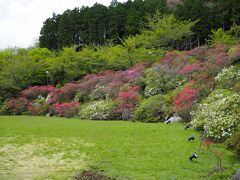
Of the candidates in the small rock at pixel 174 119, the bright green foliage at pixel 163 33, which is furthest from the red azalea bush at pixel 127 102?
the bright green foliage at pixel 163 33

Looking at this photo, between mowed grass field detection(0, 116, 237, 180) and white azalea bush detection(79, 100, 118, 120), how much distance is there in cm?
527

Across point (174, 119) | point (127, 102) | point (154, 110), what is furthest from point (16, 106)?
point (174, 119)

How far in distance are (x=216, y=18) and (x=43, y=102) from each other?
22.2m

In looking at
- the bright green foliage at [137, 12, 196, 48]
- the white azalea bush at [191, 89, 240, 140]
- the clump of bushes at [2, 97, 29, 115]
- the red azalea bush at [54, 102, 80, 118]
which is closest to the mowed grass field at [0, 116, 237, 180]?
the white azalea bush at [191, 89, 240, 140]

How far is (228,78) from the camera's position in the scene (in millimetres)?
17641

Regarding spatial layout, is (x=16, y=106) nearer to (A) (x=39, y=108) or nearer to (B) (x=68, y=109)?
(A) (x=39, y=108)

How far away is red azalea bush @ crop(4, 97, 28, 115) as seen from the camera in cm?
2798

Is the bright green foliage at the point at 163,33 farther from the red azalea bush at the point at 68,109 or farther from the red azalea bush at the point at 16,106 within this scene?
the red azalea bush at the point at 16,106

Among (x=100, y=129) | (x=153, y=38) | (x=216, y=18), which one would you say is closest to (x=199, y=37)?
(x=216, y=18)

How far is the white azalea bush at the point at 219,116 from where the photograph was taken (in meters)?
11.9

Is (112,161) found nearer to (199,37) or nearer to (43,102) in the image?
(43,102)

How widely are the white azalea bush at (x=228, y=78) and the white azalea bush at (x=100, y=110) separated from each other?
7046 millimetres

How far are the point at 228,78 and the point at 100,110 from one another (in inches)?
340

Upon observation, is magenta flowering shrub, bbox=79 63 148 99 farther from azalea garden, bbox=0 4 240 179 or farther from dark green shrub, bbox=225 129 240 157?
dark green shrub, bbox=225 129 240 157
